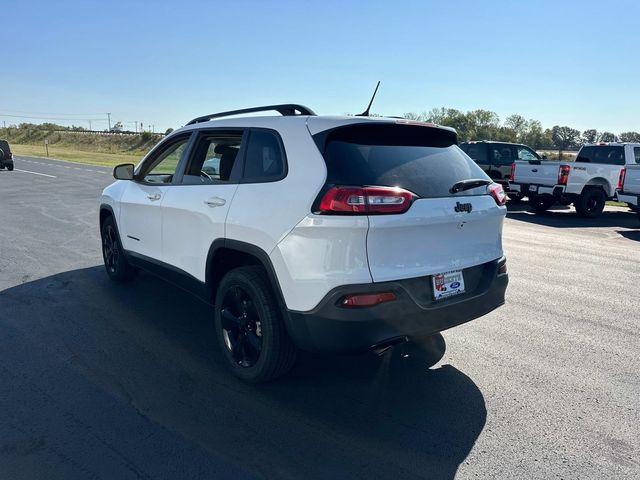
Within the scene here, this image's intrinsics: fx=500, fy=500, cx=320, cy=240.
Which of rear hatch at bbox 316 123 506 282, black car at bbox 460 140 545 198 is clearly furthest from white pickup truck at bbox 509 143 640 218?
rear hatch at bbox 316 123 506 282

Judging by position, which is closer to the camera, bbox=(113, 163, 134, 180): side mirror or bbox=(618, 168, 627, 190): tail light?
bbox=(113, 163, 134, 180): side mirror

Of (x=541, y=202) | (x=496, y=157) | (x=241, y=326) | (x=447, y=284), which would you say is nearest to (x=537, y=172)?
(x=541, y=202)

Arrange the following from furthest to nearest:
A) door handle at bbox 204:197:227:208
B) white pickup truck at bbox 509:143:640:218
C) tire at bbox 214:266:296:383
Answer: white pickup truck at bbox 509:143:640:218 < door handle at bbox 204:197:227:208 < tire at bbox 214:266:296:383

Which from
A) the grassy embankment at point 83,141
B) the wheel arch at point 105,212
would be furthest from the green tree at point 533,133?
the wheel arch at point 105,212

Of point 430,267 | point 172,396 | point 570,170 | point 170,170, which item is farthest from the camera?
point 570,170

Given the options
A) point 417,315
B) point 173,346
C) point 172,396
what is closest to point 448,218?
point 417,315

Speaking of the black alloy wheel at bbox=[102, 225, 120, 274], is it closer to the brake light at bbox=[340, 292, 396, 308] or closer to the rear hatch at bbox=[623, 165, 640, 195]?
the brake light at bbox=[340, 292, 396, 308]

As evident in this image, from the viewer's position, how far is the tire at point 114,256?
5647 millimetres

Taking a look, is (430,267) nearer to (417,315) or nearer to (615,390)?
(417,315)

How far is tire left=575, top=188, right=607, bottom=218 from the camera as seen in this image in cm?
1324

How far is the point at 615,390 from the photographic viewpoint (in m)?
3.54

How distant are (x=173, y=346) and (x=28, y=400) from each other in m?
1.13

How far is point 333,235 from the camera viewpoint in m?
2.86

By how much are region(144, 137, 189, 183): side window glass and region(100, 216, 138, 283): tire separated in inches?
37.8
